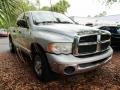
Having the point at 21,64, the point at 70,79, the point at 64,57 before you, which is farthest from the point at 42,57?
the point at 21,64

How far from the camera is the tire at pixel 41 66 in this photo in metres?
4.11

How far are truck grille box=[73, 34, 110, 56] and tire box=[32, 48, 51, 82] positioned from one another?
0.69 m

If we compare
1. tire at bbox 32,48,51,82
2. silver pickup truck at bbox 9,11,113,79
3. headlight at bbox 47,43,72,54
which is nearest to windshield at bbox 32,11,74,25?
silver pickup truck at bbox 9,11,113,79

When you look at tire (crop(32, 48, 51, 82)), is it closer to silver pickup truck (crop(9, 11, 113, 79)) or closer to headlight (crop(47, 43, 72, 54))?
silver pickup truck (crop(9, 11, 113, 79))

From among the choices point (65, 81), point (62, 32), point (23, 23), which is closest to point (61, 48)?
point (62, 32)

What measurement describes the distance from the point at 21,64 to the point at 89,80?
2578 millimetres

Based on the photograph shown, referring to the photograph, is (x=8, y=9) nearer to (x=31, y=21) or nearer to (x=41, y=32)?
(x=41, y=32)

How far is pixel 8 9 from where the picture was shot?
1968 mm

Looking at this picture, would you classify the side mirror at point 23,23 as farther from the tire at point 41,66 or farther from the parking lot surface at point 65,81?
the parking lot surface at point 65,81

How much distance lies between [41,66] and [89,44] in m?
1.18

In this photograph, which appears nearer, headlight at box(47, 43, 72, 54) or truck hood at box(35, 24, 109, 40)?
headlight at box(47, 43, 72, 54)

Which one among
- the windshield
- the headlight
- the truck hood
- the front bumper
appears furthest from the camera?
the windshield

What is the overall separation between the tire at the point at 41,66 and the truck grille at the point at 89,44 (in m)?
0.69

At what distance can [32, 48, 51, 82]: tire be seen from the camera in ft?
13.5
